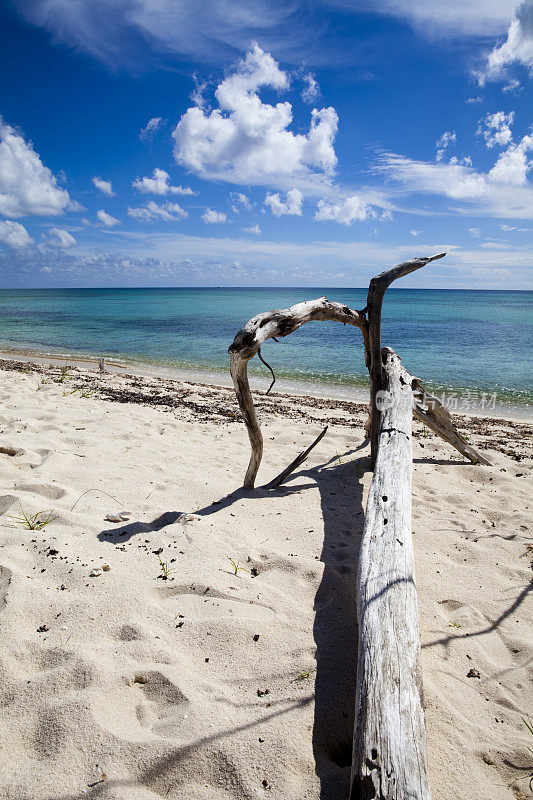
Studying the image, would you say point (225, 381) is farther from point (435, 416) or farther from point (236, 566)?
point (236, 566)

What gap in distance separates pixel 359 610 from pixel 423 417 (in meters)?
3.26

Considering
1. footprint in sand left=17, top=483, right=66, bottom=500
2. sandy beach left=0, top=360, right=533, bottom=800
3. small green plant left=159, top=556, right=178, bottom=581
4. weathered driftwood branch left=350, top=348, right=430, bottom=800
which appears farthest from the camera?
footprint in sand left=17, top=483, right=66, bottom=500

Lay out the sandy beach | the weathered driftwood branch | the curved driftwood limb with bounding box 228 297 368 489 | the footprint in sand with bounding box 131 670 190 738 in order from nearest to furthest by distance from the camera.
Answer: the weathered driftwood branch < the sandy beach < the footprint in sand with bounding box 131 670 190 738 < the curved driftwood limb with bounding box 228 297 368 489

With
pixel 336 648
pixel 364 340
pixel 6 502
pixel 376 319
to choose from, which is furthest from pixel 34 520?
pixel 376 319

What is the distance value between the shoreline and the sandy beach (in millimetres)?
5674

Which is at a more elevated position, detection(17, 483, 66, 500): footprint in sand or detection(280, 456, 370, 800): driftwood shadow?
detection(17, 483, 66, 500): footprint in sand

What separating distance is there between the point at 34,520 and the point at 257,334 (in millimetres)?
2251

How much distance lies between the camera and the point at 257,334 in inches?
130

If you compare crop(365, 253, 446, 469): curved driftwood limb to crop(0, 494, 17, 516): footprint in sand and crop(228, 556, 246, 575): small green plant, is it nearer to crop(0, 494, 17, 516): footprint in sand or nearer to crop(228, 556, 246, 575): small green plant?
crop(228, 556, 246, 575): small green plant

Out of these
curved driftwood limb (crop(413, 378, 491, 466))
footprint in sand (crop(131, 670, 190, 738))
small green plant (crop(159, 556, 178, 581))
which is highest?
curved driftwood limb (crop(413, 378, 491, 466))

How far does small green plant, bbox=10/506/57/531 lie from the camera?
3.17m

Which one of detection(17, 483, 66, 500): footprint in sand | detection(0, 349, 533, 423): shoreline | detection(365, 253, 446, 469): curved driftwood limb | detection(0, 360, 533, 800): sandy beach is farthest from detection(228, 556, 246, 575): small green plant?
detection(0, 349, 533, 423): shoreline

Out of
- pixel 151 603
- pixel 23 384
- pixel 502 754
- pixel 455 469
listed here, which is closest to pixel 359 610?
pixel 502 754

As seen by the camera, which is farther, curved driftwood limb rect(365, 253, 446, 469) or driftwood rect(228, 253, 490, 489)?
curved driftwood limb rect(365, 253, 446, 469)
